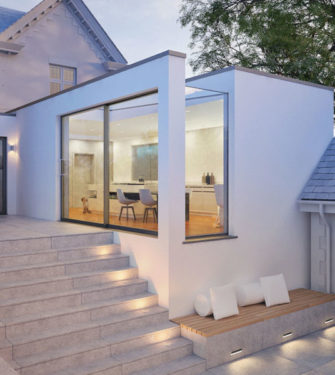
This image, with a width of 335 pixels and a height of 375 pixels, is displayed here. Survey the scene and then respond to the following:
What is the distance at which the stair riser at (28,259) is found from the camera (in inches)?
229

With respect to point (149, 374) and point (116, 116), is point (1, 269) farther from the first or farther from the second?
point (116, 116)

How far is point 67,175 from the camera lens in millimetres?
8656

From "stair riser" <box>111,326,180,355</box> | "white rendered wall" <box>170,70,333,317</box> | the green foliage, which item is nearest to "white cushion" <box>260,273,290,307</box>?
"white rendered wall" <box>170,70,333,317</box>

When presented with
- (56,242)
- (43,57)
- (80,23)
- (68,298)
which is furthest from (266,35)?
(68,298)

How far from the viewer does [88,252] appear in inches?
257

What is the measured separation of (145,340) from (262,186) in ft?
10.7

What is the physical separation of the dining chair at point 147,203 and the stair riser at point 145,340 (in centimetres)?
159

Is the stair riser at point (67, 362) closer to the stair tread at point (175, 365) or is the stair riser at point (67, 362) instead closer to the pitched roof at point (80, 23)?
the stair tread at point (175, 365)

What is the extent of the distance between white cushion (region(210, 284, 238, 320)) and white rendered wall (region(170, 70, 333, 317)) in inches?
13.6

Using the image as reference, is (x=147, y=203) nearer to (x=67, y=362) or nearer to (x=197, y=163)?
(x=197, y=163)

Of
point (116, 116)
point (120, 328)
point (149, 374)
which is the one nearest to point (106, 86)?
point (116, 116)

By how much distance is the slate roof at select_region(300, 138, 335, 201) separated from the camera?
7391mm

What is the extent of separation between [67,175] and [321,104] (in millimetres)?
5284

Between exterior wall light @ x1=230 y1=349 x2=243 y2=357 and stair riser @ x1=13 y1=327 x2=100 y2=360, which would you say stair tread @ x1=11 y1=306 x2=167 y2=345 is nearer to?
stair riser @ x1=13 y1=327 x2=100 y2=360
